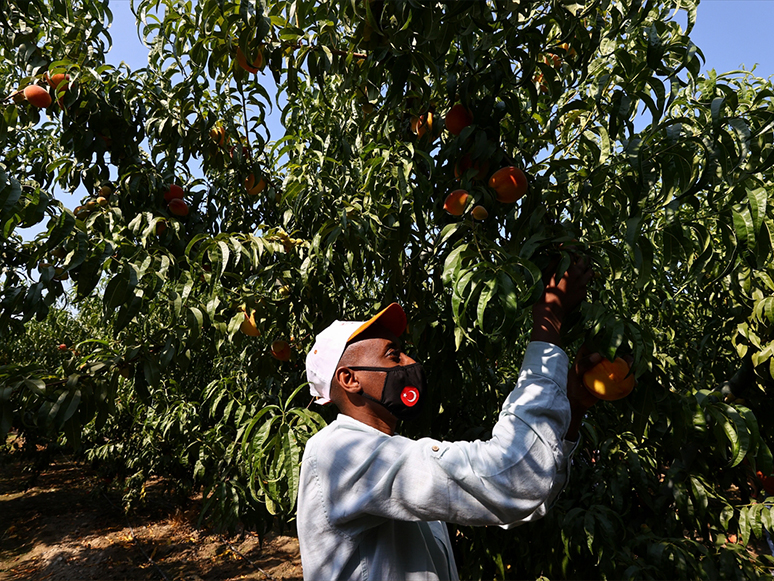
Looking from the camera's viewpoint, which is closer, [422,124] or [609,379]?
[609,379]

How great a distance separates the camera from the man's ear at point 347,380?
48.7 inches

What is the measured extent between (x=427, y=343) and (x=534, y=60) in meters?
0.96

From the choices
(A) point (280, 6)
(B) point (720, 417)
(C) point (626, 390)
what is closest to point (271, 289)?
(A) point (280, 6)

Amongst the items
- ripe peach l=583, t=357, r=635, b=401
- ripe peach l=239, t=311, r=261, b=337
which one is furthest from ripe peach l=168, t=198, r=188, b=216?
ripe peach l=583, t=357, r=635, b=401

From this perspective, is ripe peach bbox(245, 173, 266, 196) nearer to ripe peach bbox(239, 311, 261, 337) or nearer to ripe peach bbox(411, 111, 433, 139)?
ripe peach bbox(239, 311, 261, 337)

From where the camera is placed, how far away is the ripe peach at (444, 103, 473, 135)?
1575 mm

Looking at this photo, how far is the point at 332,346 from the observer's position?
129 cm

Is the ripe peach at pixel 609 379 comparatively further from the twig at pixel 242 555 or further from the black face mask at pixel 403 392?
the twig at pixel 242 555

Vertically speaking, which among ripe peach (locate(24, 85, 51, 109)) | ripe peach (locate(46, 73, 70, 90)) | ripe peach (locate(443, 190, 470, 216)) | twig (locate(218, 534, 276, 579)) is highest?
ripe peach (locate(46, 73, 70, 90))

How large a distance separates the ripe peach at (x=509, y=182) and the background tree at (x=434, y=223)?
0.12ft

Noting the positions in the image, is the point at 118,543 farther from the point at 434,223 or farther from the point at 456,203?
the point at 456,203

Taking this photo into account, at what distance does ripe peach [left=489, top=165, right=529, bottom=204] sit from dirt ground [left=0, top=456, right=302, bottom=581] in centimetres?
462

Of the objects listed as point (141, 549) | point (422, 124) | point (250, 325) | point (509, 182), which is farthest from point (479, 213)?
point (141, 549)

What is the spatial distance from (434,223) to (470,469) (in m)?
1.13
